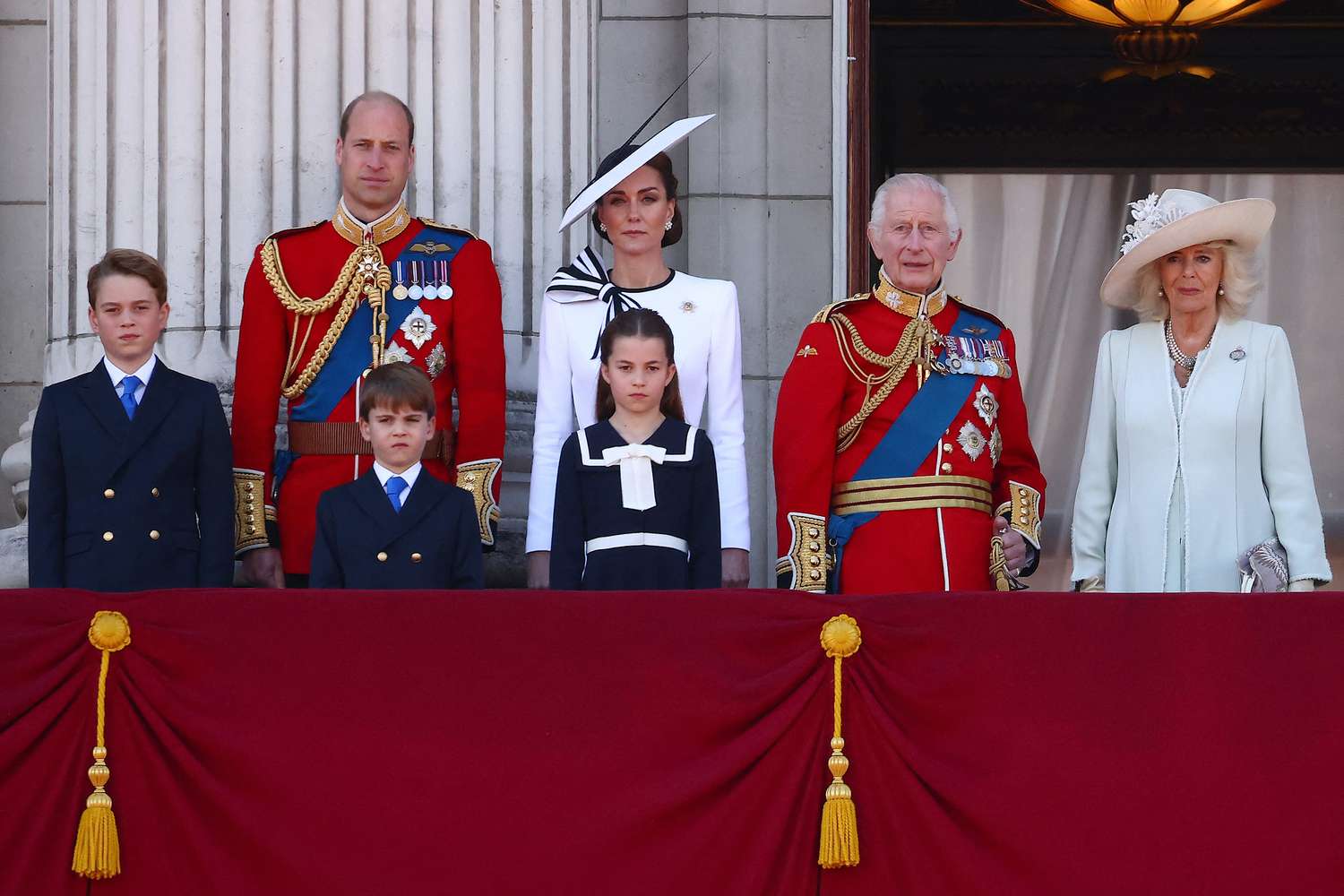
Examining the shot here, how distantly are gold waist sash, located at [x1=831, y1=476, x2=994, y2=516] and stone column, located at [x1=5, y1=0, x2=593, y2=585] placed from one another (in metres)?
1.16

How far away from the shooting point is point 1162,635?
4301 millimetres

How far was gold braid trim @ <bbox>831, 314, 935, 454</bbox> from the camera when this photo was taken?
17.5 ft

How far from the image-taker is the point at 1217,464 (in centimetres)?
513

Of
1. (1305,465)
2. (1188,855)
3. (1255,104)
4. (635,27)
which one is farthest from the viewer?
(1255,104)

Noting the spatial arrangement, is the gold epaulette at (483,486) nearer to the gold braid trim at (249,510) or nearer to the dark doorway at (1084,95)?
the gold braid trim at (249,510)

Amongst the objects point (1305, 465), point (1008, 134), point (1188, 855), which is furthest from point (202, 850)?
point (1008, 134)

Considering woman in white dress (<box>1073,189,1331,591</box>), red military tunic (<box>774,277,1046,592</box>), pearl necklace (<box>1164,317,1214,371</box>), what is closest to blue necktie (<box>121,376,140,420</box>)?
red military tunic (<box>774,277,1046,592</box>)

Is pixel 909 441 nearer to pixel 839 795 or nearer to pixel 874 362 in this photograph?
pixel 874 362

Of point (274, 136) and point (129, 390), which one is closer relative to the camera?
point (129, 390)

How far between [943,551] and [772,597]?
1.03m

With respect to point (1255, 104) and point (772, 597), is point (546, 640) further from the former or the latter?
point (1255, 104)

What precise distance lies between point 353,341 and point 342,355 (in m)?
0.04

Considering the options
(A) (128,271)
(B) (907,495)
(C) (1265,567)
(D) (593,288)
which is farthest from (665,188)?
(C) (1265,567)

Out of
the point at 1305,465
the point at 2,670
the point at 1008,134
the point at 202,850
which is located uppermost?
the point at 1008,134
